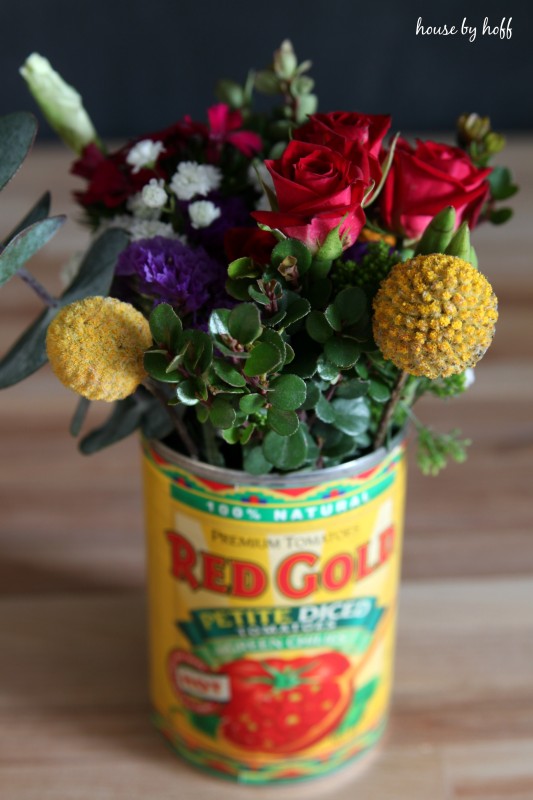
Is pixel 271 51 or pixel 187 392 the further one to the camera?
pixel 271 51

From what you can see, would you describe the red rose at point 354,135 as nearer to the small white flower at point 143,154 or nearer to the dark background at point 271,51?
the small white flower at point 143,154

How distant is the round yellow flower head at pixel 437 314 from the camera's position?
41cm

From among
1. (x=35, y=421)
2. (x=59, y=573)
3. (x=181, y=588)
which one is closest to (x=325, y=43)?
(x=35, y=421)

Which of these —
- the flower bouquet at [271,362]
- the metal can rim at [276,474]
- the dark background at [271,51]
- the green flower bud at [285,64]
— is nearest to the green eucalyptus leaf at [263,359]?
the flower bouquet at [271,362]

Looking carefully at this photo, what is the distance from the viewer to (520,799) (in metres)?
0.61

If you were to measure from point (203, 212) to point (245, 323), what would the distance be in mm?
106

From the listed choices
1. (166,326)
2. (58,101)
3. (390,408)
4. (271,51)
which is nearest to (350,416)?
(390,408)

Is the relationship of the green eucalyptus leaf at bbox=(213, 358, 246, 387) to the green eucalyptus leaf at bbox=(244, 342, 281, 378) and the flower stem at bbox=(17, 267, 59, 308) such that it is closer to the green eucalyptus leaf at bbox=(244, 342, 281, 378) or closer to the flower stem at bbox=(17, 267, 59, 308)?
the green eucalyptus leaf at bbox=(244, 342, 281, 378)

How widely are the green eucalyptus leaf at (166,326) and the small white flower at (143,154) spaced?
12 cm

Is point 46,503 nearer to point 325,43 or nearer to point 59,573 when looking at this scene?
point 59,573

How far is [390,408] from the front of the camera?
1.69 ft

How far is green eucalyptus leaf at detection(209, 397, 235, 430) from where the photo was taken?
435 mm

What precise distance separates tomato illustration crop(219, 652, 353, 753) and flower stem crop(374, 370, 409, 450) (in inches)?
5.3

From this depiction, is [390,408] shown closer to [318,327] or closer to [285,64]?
[318,327]
